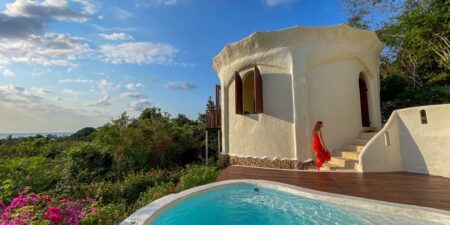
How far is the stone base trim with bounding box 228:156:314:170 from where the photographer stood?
8562 millimetres

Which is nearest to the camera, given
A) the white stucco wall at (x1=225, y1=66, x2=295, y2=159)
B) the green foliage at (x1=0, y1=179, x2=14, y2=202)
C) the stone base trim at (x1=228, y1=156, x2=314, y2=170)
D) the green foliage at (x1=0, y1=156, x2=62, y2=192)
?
the green foliage at (x1=0, y1=179, x2=14, y2=202)

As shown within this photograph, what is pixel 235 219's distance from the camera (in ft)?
15.8

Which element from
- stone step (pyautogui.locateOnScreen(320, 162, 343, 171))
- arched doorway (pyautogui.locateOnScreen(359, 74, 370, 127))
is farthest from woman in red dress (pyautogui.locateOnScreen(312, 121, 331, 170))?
arched doorway (pyautogui.locateOnScreen(359, 74, 370, 127))

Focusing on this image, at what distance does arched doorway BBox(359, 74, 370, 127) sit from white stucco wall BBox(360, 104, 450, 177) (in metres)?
3.20

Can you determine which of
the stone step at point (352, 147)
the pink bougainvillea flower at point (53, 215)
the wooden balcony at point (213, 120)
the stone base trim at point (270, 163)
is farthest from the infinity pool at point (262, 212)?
the wooden balcony at point (213, 120)

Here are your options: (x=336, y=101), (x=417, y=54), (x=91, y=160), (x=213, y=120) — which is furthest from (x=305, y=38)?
(x=91, y=160)

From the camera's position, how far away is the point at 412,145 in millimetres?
6805

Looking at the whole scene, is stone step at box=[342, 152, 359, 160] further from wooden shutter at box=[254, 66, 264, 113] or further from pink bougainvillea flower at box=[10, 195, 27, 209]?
pink bougainvillea flower at box=[10, 195, 27, 209]

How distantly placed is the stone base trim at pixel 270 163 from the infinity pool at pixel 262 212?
9.55ft

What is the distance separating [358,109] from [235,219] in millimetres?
7018

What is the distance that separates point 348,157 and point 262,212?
4333 mm

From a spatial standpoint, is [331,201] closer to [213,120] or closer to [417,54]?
[213,120]

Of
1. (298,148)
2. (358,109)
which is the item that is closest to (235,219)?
(298,148)

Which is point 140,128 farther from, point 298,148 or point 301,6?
point 301,6
